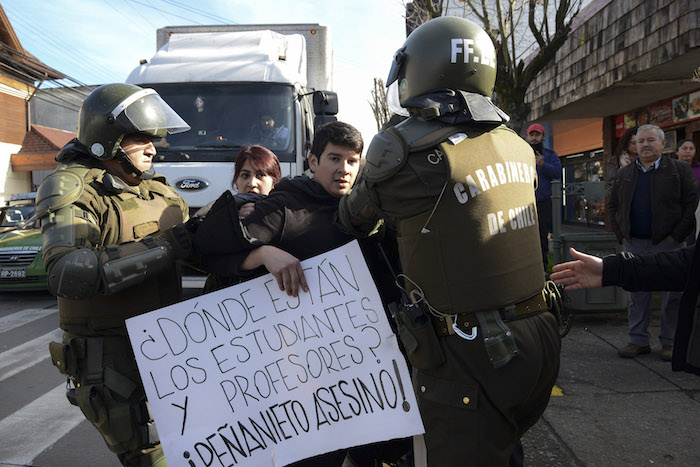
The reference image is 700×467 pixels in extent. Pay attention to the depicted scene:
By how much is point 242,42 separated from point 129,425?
6.13m

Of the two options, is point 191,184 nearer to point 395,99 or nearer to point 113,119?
point 113,119

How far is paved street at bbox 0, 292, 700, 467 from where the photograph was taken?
3195 millimetres

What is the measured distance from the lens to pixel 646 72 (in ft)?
32.5

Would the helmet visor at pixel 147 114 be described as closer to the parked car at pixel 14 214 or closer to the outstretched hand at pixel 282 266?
the outstretched hand at pixel 282 266

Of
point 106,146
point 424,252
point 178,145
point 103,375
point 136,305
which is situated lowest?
point 103,375

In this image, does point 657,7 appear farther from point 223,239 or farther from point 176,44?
point 223,239

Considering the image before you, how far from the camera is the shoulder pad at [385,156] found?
1.68m

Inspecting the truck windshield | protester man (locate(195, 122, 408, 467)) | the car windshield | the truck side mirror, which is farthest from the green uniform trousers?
the car windshield

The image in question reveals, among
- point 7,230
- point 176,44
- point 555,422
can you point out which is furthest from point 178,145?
point 7,230

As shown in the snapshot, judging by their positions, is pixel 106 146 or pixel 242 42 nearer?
pixel 106 146

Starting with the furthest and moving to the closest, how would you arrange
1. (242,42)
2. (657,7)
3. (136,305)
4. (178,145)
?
(657,7) → (242,42) → (178,145) → (136,305)

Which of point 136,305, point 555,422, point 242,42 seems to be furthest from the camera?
point 242,42

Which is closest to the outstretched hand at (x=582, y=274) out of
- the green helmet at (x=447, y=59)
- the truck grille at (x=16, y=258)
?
the green helmet at (x=447, y=59)

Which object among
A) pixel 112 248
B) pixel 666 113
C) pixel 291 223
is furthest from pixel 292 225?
pixel 666 113
